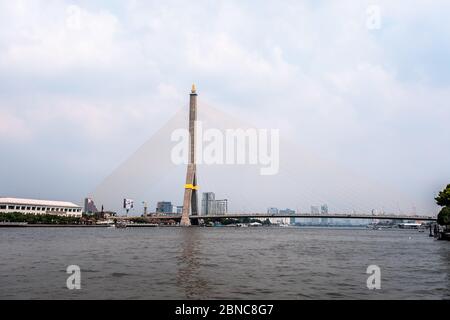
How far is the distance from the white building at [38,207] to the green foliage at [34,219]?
27.6ft

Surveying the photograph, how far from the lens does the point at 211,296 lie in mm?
14727

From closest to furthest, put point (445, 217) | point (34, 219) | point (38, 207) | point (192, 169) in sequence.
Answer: point (445, 217), point (192, 169), point (34, 219), point (38, 207)

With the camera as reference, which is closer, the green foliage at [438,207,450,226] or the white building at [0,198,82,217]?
the green foliage at [438,207,450,226]

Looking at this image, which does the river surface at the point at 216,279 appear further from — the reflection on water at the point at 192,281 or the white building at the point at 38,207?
the white building at the point at 38,207

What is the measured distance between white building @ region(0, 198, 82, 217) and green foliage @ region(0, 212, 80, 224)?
8.42 meters

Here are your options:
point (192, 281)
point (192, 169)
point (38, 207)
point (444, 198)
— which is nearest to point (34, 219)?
point (38, 207)

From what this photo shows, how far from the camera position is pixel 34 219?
110m

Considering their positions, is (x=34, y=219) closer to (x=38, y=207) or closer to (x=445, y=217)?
(x=38, y=207)

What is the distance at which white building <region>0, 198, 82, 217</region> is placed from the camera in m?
117

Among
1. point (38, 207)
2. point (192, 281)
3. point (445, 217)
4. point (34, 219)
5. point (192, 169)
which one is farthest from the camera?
point (38, 207)

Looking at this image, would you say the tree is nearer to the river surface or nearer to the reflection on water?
the river surface

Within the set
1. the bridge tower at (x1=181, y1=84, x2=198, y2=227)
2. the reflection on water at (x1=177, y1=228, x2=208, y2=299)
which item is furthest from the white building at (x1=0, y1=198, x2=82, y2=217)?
the reflection on water at (x1=177, y1=228, x2=208, y2=299)

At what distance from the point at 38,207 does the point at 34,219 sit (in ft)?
58.5
